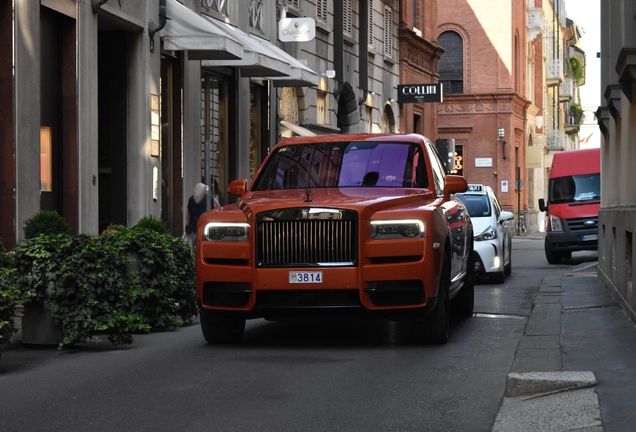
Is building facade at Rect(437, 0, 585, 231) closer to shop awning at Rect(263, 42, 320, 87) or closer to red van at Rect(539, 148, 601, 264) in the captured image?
red van at Rect(539, 148, 601, 264)

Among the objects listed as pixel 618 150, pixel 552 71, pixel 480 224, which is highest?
pixel 552 71

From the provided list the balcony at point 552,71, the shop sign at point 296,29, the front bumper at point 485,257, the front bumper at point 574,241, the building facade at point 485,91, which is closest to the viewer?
the front bumper at point 485,257

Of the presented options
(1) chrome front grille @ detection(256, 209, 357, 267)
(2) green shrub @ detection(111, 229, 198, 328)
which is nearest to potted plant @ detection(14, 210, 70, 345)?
(2) green shrub @ detection(111, 229, 198, 328)

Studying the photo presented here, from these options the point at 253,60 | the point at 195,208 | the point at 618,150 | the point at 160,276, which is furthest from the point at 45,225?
the point at 253,60

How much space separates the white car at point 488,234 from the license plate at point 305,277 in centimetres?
945

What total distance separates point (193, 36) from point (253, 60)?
1.71 meters

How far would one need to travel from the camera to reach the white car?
739 inches

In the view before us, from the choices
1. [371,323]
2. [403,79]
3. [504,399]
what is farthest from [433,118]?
[504,399]

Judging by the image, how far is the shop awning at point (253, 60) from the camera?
72.8ft

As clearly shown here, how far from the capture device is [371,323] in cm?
1216

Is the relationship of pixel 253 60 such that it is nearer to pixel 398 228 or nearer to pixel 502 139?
pixel 398 228

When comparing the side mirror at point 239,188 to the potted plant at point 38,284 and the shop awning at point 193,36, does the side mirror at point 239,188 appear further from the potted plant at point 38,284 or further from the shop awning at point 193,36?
the shop awning at point 193,36

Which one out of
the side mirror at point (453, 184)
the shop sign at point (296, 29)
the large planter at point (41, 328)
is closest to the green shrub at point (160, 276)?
the large planter at point (41, 328)

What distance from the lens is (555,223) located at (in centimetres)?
2670
